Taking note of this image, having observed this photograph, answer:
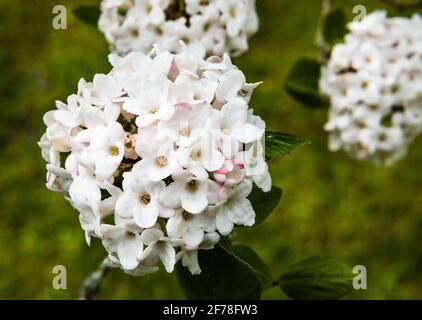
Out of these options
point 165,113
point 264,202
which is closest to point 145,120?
point 165,113

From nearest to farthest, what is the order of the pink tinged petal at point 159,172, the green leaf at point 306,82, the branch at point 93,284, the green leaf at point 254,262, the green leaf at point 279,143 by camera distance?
the pink tinged petal at point 159,172 < the green leaf at point 279,143 < the green leaf at point 254,262 < the branch at point 93,284 < the green leaf at point 306,82

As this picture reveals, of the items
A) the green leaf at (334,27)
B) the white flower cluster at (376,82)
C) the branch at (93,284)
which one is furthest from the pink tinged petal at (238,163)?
the green leaf at (334,27)

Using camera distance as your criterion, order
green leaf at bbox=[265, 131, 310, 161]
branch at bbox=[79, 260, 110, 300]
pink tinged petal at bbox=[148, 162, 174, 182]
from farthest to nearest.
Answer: branch at bbox=[79, 260, 110, 300] → green leaf at bbox=[265, 131, 310, 161] → pink tinged petal at bbox=[148, 162, 174, 182]

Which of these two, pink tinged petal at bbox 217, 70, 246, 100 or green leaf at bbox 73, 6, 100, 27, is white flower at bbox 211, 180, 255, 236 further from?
green leaf at bbox 73, 6, 100, 27

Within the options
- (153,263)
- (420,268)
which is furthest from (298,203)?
(153,263)

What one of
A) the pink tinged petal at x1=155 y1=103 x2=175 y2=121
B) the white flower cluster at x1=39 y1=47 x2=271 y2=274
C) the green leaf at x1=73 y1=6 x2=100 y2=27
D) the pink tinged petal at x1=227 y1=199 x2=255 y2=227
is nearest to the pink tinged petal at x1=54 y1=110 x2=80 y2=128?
the white flower cluster at x1=39 y1=47 x2=271 y2=274

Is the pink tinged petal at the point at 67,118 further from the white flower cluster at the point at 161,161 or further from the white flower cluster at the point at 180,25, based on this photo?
the white flower cluster at the point at 180,25
